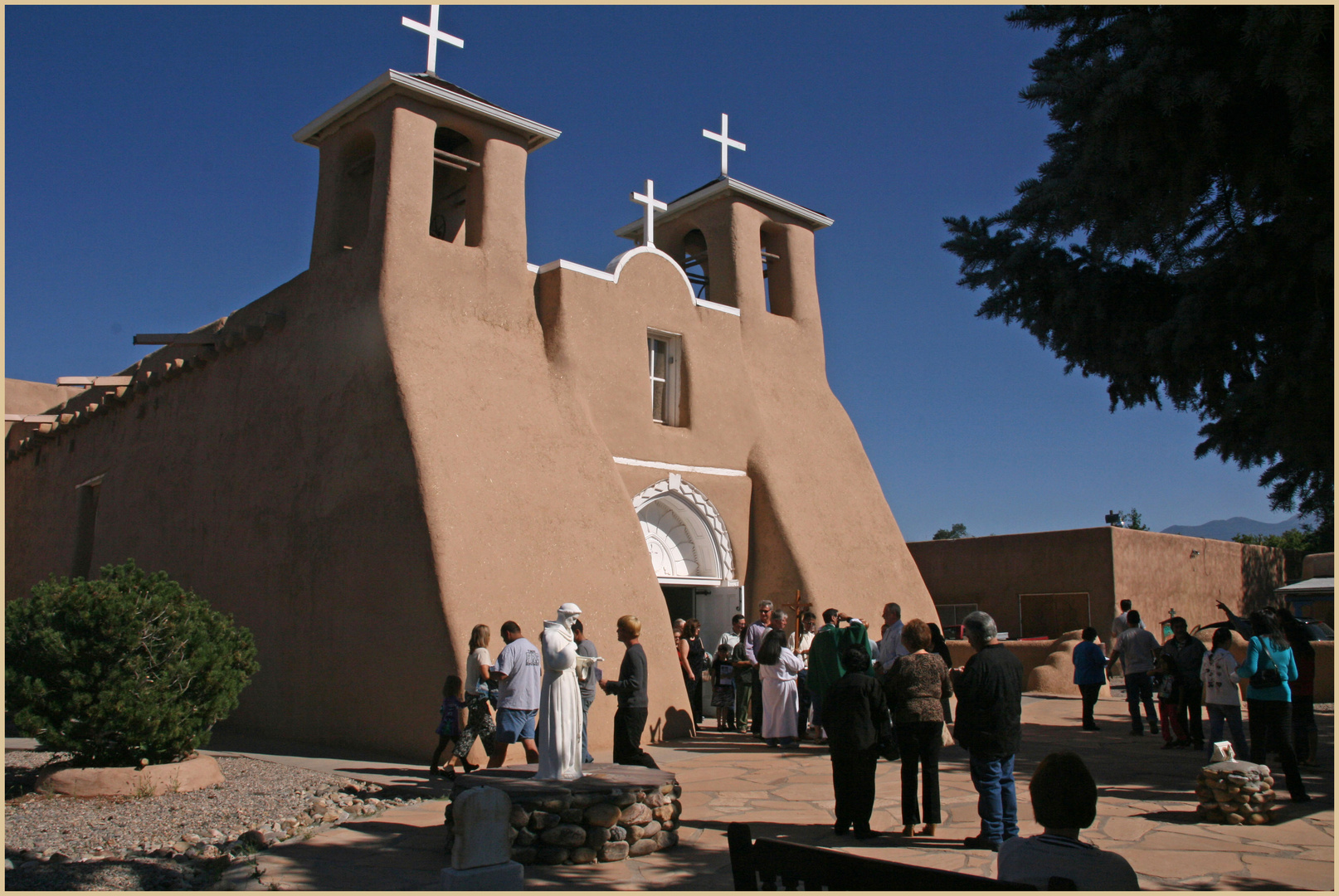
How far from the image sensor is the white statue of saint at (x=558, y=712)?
675cm

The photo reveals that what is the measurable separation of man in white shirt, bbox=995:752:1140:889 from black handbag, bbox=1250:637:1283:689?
18.0 feet

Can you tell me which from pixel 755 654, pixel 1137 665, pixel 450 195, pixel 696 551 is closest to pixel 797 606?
A: pixel 755 654

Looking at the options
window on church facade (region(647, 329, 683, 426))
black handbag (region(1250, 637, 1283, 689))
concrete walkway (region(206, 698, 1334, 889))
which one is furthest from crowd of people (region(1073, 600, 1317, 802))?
window on church facade (region(647, 329, 683, 426))

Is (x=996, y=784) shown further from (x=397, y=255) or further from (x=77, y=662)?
(x=397, y=255)

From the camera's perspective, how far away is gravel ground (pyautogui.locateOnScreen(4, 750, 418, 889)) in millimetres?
5965

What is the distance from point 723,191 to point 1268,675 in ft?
36.2

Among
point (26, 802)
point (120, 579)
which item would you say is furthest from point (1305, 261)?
point (26, 802)

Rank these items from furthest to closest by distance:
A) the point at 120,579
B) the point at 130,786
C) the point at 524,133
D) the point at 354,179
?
the point at 354,179 < the point at 524,133 < the point at 120,579 < the point at 130,786

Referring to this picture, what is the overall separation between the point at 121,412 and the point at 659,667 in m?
11.3

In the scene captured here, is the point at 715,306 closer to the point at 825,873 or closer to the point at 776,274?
the point at 776,274

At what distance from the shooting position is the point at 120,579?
876cm

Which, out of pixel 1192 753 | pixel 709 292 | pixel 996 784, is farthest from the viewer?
pixel 709 292

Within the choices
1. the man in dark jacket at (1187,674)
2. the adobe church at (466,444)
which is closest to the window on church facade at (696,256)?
the adobe church at (466,444)

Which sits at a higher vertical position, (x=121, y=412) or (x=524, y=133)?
(x=524, y=133)
